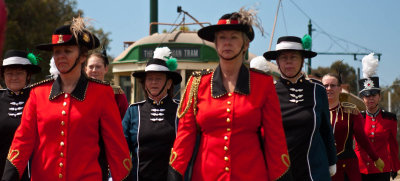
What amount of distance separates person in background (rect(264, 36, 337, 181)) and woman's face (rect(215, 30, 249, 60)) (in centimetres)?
157

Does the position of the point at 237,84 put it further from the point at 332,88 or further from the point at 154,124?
the point at 332,88

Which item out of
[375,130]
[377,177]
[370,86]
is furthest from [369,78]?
[377,177]

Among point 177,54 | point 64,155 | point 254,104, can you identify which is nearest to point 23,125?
point 64,155

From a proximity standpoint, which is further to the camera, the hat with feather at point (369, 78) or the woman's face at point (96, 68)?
the hat with feather at point (369, 78)

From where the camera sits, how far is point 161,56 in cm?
600

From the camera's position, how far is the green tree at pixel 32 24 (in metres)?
22.3

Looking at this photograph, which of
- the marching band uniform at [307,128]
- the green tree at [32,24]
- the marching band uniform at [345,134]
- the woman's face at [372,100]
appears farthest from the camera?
the green tree at [32,24]

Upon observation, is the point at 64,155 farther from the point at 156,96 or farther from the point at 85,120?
the point at 156,96

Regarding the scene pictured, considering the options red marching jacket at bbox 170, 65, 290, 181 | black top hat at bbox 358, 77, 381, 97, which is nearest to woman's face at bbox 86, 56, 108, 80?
red marching jacket at bbox 170, 65, 290, 181

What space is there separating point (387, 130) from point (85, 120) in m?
6.71

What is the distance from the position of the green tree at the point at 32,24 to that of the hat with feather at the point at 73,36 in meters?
18.6

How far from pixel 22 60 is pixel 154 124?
159cm

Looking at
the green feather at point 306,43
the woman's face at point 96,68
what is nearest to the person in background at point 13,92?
the woman's face at point 96,68

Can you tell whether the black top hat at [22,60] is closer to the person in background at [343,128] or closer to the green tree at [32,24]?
the person in background at [343,128]
